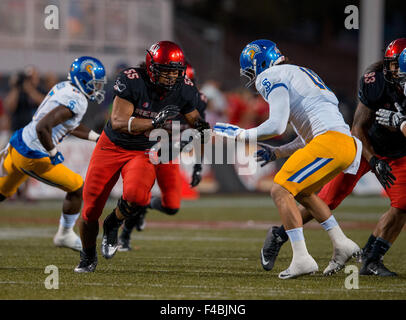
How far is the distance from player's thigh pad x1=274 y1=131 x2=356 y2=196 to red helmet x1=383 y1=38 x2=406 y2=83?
0.69 metres

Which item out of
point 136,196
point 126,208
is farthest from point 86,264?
point 136,196

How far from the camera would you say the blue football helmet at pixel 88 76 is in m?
7.15

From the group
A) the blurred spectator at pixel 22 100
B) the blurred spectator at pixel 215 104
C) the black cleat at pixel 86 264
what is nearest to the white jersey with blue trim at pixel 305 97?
the black cleat at pixel 86 264

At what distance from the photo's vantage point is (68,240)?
748 centimetres

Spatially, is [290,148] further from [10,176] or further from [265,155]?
[10,176]

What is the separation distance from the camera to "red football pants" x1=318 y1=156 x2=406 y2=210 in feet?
19.6

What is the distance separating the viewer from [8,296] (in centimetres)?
482

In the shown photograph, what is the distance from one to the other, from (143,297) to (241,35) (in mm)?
21585

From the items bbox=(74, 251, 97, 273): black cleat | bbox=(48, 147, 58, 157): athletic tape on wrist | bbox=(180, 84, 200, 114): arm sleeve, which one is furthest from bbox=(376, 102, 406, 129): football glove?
bbox=(48, 147, 58, 157): athletic tape on wrist

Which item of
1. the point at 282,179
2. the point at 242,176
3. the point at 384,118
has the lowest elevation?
the point at 242,176

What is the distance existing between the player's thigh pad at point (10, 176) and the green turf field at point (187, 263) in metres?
0.60

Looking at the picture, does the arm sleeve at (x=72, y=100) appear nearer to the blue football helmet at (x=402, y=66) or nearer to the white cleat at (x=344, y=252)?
the white cleat at (x=344, y=252)
